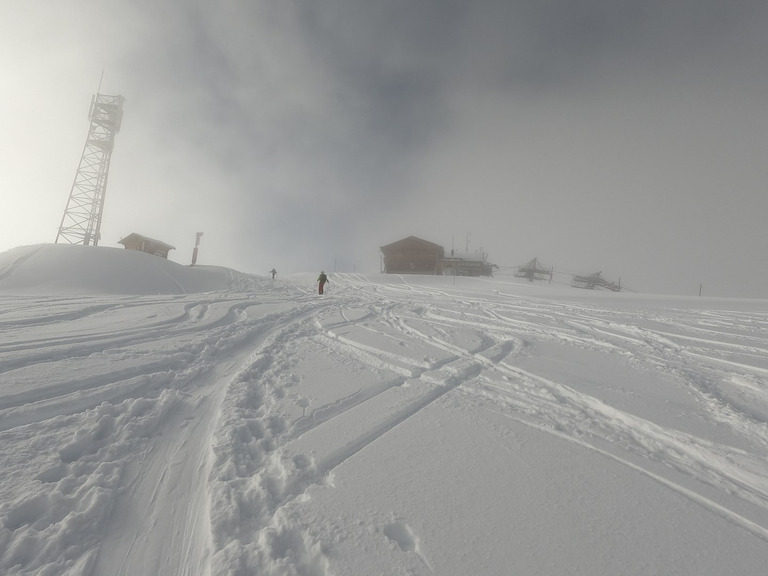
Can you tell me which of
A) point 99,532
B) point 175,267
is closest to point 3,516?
point 99,532

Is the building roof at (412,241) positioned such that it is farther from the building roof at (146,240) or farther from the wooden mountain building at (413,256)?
the building roof at (146,240)

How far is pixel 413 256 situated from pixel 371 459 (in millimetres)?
37194

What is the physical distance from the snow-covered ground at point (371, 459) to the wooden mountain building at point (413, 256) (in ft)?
109

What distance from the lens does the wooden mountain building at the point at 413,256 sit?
38.4 metres

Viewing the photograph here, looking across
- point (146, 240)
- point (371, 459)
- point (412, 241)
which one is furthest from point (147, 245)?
point (371, 459)

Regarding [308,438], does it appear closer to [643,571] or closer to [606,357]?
[643,571]

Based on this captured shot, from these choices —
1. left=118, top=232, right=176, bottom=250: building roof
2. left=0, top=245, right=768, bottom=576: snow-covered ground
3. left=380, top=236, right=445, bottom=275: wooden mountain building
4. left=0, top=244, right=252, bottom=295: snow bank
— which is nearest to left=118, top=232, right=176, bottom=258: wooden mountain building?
left=118, top=232, right=176, bottom=250: building roof

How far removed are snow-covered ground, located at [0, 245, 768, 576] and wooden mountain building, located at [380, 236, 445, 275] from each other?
3322 cm

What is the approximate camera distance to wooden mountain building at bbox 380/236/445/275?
38438mm

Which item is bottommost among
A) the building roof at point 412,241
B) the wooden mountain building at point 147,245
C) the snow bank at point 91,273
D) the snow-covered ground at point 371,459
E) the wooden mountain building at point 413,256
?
the snow-covered ground at point 371,459

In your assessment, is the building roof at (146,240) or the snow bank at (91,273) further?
the building roof at (146,240)

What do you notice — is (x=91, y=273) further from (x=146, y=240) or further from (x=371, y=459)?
(x=146, y=240)

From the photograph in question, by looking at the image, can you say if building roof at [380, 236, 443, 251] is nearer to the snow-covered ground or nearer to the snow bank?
the snow bank

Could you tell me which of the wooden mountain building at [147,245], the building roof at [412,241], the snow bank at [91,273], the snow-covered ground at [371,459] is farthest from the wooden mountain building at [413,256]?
the snow-covered ground at [371,459]
